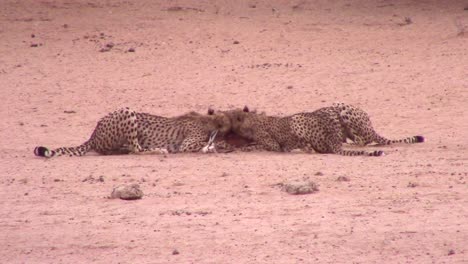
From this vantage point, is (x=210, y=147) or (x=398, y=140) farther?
(x=398, y=140)

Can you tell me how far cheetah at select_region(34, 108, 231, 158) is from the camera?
1187 cm

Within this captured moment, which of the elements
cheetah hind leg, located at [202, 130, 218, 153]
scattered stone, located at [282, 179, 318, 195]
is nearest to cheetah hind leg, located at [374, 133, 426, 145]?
cheetah hind leg, located at [202, 130, 218, 153]

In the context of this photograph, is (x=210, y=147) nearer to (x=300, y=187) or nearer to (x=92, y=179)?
(x=92, y=179)

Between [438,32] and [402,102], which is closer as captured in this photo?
[402,102]

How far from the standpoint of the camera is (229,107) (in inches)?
564

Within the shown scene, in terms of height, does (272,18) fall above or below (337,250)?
above

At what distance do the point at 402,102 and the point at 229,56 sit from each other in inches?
129

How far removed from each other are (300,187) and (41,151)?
3.07m

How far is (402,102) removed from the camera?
14227mm

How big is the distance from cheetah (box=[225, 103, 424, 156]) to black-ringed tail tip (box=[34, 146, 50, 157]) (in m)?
1.88

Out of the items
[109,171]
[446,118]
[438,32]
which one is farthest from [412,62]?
[109,171]

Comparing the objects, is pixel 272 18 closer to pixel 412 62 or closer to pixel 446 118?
pixel 412 62

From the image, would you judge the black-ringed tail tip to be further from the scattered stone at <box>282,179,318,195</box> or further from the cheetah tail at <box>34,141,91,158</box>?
the scattered stone at <box>282,179,318,195</box>

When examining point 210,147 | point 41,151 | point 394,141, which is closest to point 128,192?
point 41,151
